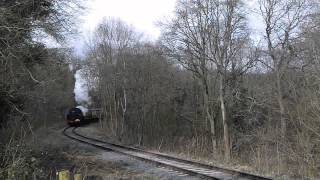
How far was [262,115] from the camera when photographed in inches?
1345

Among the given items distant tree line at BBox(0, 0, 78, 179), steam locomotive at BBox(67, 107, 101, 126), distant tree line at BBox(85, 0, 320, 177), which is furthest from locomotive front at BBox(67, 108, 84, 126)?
A: distant tree line at BBox(0, 0, 78, 179)

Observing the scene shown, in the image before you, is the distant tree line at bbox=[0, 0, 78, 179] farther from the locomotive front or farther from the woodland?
the locomotive front

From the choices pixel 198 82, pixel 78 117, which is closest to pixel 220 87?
pixel 198 82

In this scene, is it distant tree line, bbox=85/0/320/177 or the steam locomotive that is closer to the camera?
distant tree line, bbox=85/0/320/177

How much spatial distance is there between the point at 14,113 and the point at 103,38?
39.0 meters

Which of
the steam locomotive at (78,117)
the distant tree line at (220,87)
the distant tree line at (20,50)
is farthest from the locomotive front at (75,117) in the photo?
the distant tree line at (20,50)

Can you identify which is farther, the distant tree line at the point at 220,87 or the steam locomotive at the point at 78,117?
the steam locomotive at the point at 78,117

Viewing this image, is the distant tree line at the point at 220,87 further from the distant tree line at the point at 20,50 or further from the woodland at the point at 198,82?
the distant tree line at the point at 20,50

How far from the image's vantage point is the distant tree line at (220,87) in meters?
19.2

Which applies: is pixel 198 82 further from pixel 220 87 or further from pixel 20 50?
pixel 20 50

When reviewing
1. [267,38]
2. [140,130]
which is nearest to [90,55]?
[140,130]

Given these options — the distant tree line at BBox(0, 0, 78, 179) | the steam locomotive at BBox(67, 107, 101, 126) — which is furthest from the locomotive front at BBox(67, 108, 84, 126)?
the distant tree line at BBox(0, 0, 78, 179)

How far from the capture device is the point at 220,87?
1412 inches

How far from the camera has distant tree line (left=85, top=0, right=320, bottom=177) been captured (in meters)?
19.2
